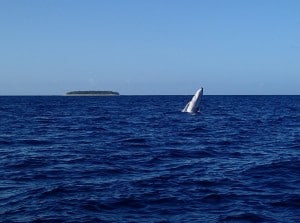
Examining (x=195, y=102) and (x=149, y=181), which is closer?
(x=149, y=181)

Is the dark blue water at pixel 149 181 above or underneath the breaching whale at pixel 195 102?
underneath

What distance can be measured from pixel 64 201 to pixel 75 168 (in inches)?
190

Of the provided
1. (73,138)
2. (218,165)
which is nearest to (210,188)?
(218,165)

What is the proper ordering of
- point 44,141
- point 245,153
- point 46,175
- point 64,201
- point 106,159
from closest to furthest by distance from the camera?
point 64,201
point 46,175
point 106,159
point 245,153
point 44,141

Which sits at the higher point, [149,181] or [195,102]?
[195,102]

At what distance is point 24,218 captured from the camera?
10.6 m

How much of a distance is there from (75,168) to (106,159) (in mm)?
2191

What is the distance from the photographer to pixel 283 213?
434 inches

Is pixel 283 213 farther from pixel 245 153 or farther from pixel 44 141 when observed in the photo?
pixel 44 141

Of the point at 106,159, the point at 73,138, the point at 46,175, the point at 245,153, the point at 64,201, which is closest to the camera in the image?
the point at 64,201

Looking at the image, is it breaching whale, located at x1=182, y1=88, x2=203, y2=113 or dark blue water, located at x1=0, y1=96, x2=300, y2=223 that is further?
breaching whale, located at x1=182, y1=88, x2=203, y2=113

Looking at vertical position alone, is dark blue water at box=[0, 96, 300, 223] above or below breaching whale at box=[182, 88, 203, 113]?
below

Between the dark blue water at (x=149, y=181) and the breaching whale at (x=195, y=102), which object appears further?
the breaching whale at (x=195, y=102)

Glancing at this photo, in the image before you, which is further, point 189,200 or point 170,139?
point 170,139
